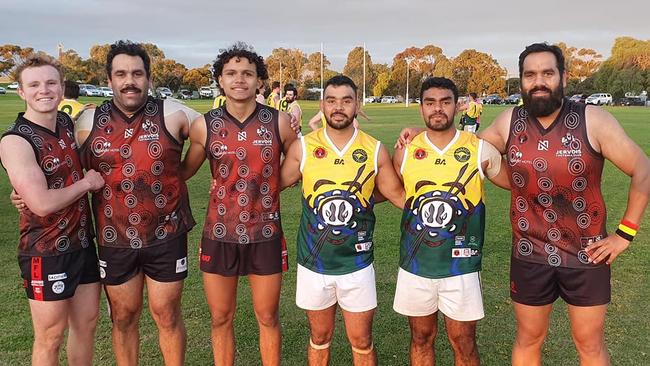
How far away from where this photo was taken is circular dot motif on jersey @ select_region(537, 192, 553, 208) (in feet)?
11.8

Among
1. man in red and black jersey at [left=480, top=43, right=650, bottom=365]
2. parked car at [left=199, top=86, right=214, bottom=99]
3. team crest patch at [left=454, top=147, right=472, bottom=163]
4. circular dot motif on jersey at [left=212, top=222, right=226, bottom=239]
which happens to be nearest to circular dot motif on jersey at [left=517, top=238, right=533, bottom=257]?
man in red and black jersey at [left=480, top=43, right=650, bottom=365]

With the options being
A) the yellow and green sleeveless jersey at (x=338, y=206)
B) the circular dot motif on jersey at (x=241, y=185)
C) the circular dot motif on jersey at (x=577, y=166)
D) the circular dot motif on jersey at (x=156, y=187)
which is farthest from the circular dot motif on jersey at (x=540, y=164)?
the circular dot motif on jersey at (x=156, y=187)

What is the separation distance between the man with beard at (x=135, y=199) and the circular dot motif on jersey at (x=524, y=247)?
243 centimetres

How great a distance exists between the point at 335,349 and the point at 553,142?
2568 millimetres

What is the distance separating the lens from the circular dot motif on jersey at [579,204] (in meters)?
3.55

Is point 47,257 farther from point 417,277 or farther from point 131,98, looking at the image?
point 417,277

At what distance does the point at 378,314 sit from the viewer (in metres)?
5.46

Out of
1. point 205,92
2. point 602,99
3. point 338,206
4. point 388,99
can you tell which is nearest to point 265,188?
point 338,206

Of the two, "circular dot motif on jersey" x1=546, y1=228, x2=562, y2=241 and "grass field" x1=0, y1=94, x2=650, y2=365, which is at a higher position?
Answer: "circular dot motif on jersey" x1=546, y1=228, x2=562, y2=241

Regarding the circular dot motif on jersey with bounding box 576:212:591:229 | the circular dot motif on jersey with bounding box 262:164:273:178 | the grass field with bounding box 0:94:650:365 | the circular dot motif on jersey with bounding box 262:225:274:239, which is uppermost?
the circular dot motif on jersey with bounding box 262:164:273:178

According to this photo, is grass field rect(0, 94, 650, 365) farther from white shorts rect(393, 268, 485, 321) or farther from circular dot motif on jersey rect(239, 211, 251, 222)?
circular dot motif on jersey rect(239, 211, 251, 222)

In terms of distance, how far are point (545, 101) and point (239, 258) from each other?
94.5 inches

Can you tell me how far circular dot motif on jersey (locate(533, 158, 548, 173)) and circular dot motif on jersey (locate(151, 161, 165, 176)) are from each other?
2583 millimetres

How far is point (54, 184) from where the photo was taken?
11.5 feet
